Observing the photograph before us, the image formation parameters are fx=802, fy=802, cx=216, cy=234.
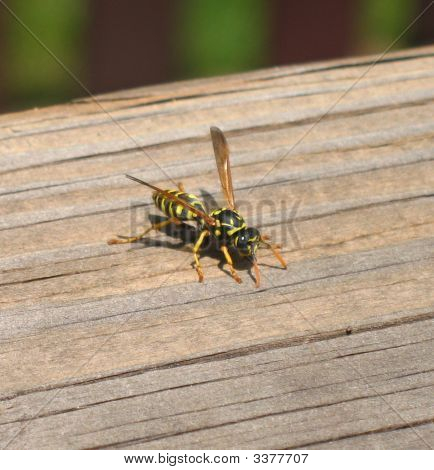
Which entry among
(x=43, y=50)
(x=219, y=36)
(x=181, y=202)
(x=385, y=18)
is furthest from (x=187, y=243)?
(x=385, y=18)


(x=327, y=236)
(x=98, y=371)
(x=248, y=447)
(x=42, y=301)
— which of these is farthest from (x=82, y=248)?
(x=248, y=447)

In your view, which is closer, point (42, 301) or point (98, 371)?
point (98, 371)

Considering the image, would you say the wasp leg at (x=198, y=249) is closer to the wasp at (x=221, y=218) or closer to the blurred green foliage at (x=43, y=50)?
the wasp at (x=221, y=218)

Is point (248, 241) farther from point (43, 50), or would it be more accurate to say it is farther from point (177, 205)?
point (43, 50)

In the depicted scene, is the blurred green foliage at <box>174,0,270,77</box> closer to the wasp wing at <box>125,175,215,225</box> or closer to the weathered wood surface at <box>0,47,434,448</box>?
the weathered wood surface at <box>0,47,434,448</box>

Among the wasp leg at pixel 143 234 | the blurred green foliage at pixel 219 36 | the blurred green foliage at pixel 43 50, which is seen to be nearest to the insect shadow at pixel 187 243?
the wasp leg at pixel 143 234
